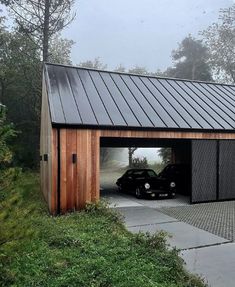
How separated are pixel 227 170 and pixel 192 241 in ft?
20.7

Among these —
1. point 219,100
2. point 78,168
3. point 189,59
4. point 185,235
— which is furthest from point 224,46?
point 185,235

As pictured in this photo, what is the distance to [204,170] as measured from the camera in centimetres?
1241

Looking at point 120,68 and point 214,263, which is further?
point 120,68

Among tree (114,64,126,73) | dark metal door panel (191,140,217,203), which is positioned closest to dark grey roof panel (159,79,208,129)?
dark metal door panel (191,140,217,203)

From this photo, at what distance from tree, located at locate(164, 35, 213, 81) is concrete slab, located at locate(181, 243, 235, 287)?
1306 inches

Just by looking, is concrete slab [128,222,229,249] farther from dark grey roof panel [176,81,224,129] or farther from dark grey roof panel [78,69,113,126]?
dark grey roof panel [176,81,224,129]

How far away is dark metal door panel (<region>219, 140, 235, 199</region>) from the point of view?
12.8 m

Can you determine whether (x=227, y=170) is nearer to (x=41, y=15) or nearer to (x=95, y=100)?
(x=95, y=100)

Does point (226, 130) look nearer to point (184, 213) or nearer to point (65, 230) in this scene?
point (184, 213)

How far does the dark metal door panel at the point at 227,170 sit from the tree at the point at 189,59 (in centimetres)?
2618

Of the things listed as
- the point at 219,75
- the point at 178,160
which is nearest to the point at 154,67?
the point at 219,75

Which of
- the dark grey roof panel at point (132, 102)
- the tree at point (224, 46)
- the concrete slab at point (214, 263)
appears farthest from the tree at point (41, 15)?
the tree at point (224, 46)

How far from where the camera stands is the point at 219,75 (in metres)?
38.6

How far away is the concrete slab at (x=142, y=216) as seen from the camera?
30.5 feet
